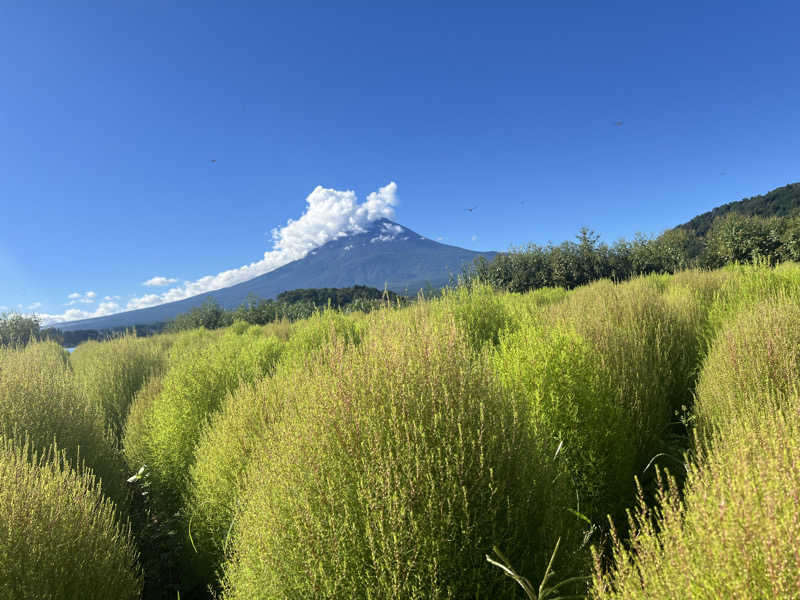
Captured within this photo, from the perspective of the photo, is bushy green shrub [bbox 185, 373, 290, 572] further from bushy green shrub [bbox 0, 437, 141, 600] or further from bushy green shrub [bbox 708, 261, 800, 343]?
bushy green shrub [bbox 708, 261, 800, 343]

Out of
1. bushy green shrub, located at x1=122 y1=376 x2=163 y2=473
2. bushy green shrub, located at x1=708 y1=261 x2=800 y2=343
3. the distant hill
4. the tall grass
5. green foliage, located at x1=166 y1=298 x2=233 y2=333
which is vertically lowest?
bushy green shrub, located at x1=122 y1=376 x2=163 y2=473

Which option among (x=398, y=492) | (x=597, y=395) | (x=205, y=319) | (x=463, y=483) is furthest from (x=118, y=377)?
(x=205, y=319)

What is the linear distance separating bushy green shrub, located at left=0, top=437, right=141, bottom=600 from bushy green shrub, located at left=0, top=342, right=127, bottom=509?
2065 mm

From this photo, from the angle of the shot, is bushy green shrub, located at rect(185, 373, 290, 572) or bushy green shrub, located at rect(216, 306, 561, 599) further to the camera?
bushy green shrub, located at rect(185, 373, 290, 572)

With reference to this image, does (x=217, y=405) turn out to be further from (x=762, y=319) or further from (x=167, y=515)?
(x=762, y=319)

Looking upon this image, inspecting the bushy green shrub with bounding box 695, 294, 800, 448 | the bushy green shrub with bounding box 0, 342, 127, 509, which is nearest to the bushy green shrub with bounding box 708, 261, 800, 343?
the bushy green shrub with bounding box 695, 294, 800, 448

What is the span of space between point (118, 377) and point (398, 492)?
9718 mm

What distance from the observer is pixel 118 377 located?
9.11 metres

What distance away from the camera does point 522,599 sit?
2.34 m

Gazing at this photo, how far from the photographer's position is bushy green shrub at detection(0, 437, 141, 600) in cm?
260

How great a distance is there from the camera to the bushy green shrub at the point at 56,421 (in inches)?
192

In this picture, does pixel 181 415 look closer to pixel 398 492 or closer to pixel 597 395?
pixel 398 492

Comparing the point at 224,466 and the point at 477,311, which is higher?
the point at 477,311

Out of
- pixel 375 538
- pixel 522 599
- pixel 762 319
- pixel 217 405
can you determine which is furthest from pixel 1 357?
pixel 762 319
